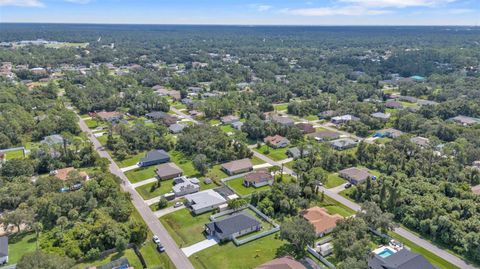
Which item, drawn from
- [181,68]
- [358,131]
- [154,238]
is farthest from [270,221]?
[181,68]

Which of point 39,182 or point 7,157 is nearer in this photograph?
point 39,182

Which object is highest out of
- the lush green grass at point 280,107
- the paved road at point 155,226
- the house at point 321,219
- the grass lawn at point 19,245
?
the house at point 321,219

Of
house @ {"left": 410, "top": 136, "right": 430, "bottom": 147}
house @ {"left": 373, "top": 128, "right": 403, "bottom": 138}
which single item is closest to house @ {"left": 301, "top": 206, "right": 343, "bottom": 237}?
house @ {"left": 410, "top": 136, "right": 430, "bottom": 147}

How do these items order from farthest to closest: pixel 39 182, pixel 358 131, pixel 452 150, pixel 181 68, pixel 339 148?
pixel 181 68, pixel 358 131, pixel 339 148, pixel 452 150, pixel 39 182

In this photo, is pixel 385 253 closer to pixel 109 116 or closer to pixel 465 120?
pixel 465 120

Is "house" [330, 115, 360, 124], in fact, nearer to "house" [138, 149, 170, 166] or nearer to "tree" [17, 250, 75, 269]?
"house" [138, 149, 170, 166]

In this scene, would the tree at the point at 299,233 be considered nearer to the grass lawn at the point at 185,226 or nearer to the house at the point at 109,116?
the grass lawn at the point at 185,226

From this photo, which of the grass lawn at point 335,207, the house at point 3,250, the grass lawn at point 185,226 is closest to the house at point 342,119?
the grass lawn at point 335,207

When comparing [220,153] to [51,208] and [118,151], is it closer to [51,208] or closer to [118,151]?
[118,151]
